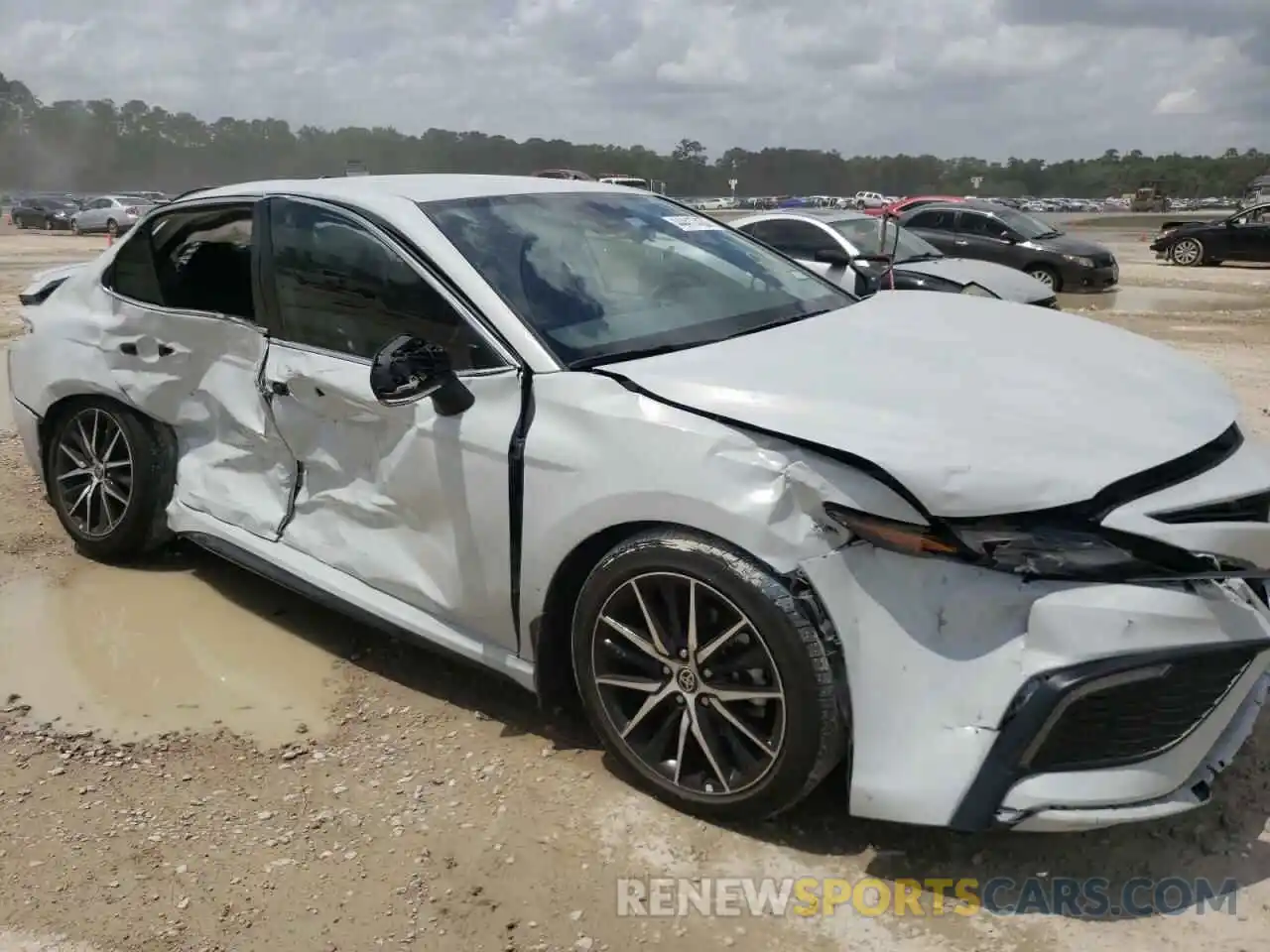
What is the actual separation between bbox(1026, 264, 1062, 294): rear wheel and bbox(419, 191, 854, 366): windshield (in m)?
13.6

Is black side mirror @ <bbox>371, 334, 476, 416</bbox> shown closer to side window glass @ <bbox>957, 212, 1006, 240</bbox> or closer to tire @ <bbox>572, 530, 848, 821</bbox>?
tire @ <bbox>572, 530, 848, 821</bbox>

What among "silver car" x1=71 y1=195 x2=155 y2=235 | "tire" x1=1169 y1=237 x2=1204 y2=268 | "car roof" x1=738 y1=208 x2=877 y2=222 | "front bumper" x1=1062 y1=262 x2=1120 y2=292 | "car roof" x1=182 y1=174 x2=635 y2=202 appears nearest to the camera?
"car roof" x1=182 y1=174 x2=635 y2=202

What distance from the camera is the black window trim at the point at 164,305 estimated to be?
12.5 ft

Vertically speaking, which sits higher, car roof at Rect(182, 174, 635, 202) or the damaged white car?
car roof at Rect(182, 174, 635, 202)

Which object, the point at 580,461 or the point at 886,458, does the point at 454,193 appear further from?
the point at 886,458

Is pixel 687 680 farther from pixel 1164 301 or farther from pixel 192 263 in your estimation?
pixel 1164 301

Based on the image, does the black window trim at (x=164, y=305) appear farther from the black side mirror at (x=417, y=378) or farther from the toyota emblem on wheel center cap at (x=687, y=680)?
the toyota emblem on wheel center cap at (x=687, y=680)

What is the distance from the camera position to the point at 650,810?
2867 millimetres

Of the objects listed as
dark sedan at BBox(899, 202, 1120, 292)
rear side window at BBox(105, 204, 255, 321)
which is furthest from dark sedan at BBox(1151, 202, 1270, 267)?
rear side window at BBox(105, 204, 255, 321)

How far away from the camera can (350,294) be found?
11.3ft

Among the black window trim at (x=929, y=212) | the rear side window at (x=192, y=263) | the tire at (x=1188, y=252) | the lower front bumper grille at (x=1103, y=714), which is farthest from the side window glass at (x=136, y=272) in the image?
the tire at (x=1188, y=252)

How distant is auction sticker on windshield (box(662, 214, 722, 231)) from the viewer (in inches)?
156

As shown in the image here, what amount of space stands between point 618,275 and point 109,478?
2.45m

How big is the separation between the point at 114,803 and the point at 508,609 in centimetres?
127
